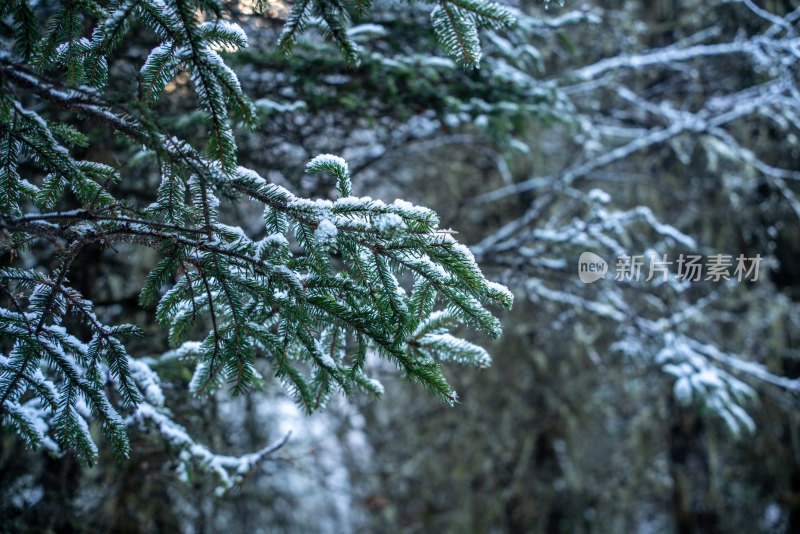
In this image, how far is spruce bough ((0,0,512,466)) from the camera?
149 cm

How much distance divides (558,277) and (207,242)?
2.82 metres

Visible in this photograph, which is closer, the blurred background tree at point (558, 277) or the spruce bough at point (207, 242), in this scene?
the spruce bough at point (207, 242)

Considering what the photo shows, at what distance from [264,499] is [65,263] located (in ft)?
16.6

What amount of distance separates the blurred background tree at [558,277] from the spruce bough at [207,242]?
1.01 metres

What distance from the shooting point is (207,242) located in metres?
1.50

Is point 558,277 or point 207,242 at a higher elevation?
point 558,277

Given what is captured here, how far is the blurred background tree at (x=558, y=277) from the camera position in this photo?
3.46 metres

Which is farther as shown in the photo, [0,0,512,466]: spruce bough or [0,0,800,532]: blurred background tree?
[0,0,800,532]: blurred background tree

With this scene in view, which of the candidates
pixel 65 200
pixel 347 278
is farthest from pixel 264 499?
pixel 347 278

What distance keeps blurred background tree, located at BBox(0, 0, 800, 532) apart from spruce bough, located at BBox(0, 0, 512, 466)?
1.01 m

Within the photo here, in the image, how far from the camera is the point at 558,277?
12.1 ft

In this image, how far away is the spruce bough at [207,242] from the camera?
1.49m

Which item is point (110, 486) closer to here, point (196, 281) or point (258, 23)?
point (196, 281)

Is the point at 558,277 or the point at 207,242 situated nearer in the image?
the point at 207,242
